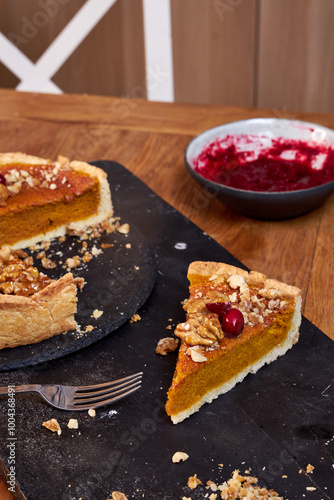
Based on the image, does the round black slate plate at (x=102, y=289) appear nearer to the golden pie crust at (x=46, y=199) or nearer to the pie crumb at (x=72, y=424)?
the golden pie crust at (x=46, y=199)

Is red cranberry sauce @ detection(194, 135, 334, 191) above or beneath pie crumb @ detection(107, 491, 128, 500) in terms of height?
above

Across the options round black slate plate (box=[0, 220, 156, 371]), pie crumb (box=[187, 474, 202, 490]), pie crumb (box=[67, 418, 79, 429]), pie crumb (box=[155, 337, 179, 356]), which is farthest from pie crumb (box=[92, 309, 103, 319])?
pie crumb (box=[187, 474, 202, 490])

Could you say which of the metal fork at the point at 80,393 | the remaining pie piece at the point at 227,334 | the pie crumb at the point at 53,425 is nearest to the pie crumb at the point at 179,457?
the remaining pie piece at the point at 227,334

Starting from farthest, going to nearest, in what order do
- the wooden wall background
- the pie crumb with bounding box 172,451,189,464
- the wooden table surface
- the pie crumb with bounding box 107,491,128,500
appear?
the wooden wall background, the wooden table surface, the pie crumb with bounding box 172,451,189,464, the pie crumb with bounding box 107,491,128,500

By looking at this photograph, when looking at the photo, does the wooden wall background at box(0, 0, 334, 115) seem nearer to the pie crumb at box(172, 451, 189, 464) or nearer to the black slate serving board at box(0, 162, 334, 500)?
the black slate serving board at box(0, 162, 334, 500)

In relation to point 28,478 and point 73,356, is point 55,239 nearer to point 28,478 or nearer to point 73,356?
point 73,356
